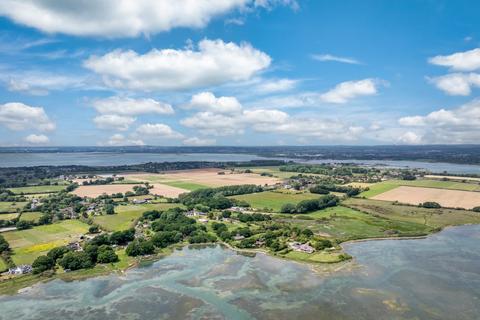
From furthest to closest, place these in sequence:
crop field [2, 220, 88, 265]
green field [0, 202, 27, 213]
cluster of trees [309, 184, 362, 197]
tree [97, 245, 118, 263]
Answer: cluster of trees [309, 184, 362, 197]
green field [0, 202, 27, 213]
crop field [2, 220, 88, 265]
tree [97, 245, 118, 263]

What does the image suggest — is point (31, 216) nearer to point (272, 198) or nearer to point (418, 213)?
point (272, 198)

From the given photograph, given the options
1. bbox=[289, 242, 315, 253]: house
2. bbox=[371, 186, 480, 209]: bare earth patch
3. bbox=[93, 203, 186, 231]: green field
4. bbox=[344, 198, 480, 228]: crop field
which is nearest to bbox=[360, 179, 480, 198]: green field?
bbox=[371, 186, 480, 209]: bare earth patch

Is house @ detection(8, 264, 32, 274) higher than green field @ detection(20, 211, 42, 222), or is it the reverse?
green field @ detection(20, 211, 42, 222)

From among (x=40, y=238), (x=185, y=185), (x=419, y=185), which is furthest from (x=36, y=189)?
(x=419, y=185)

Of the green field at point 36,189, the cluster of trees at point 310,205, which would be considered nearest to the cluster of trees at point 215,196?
the cluster of trees at point 310,205

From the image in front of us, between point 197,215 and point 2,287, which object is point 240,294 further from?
point 197,215

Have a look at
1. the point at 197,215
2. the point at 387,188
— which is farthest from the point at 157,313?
the point at 387,188

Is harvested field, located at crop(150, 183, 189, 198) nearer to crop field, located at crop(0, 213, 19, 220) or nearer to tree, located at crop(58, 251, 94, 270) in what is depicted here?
crop field, located at crop(0, 213, 19, 220)

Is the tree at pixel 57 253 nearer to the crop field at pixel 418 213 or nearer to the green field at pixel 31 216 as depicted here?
the green field at pixel 31 216
